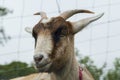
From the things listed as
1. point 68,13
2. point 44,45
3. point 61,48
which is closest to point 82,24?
point 68,13

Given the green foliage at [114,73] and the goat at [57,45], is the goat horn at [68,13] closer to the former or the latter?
the goat at [57,45]

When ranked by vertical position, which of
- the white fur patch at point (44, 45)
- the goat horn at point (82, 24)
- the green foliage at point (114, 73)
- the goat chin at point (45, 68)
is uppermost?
the white fur patch at point (44, 45)

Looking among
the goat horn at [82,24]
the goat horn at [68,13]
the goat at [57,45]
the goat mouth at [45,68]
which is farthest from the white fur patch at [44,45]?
the goat horn at [68,13]

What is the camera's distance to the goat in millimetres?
10914

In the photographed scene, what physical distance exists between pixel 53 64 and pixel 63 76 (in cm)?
71

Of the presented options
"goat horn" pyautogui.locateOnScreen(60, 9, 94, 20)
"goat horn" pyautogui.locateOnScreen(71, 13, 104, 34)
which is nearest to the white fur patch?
"goat horn" pyautogui.locateOnScreen(71, 13, 104, 34)

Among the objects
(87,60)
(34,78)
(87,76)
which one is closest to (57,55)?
(87,76)

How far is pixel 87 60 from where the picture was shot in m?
42.4

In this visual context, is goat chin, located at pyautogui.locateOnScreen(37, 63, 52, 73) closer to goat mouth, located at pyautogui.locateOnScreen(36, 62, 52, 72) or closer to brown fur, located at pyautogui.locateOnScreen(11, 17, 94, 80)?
goat mouth, located at pyautogui.locateOnScreen(36, 62, 52, 72)

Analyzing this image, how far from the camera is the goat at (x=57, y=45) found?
35.8ft

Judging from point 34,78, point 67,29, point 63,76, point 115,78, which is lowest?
point 115,78

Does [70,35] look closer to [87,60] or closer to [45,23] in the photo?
[45,23]

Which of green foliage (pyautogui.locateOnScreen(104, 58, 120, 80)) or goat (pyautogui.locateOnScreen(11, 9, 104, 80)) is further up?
goat (pyautogui.locateOnScreen(11, 9, 104, 80))

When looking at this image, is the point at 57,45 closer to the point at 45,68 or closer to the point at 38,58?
the point at 45,68
